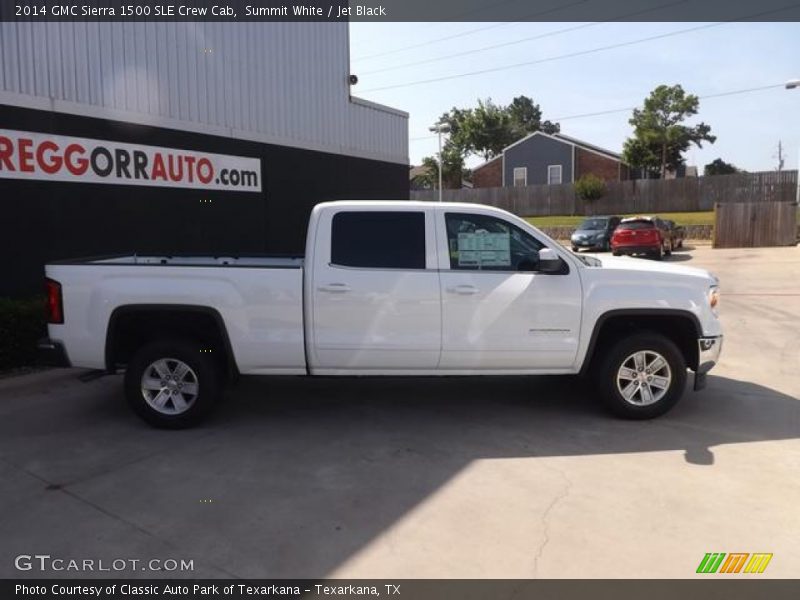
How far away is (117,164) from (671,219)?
1121 inches

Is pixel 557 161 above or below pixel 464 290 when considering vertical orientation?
above

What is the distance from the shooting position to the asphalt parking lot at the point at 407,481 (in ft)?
11.7

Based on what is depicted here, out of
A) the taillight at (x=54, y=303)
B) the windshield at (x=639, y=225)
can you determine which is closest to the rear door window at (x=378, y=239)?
the taillight at (x=54, y=303)

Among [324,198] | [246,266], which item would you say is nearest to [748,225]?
[324,198]

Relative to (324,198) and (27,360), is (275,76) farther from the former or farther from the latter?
(27,360)

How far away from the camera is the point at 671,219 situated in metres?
32.1

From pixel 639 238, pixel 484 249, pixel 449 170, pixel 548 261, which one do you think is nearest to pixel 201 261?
pixel 484 249

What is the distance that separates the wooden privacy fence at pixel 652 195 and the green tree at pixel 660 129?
25.4 ft

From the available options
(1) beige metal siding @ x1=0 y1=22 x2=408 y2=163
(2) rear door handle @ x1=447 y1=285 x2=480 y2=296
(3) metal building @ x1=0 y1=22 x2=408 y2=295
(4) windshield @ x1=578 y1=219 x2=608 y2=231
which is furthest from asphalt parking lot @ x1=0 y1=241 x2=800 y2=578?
(4) windshield @ x1=578 y1=219 x2=608 y2=231

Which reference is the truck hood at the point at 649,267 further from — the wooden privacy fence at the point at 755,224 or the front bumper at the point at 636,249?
the wooden privacy fence at the point at 755,224

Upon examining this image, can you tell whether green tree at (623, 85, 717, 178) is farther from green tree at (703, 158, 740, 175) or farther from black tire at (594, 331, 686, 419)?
black tire at (594, 331, 686, 419)

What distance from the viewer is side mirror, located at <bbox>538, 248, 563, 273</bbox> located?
5391mm

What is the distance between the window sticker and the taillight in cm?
335

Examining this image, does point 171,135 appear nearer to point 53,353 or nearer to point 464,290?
point 53,353
